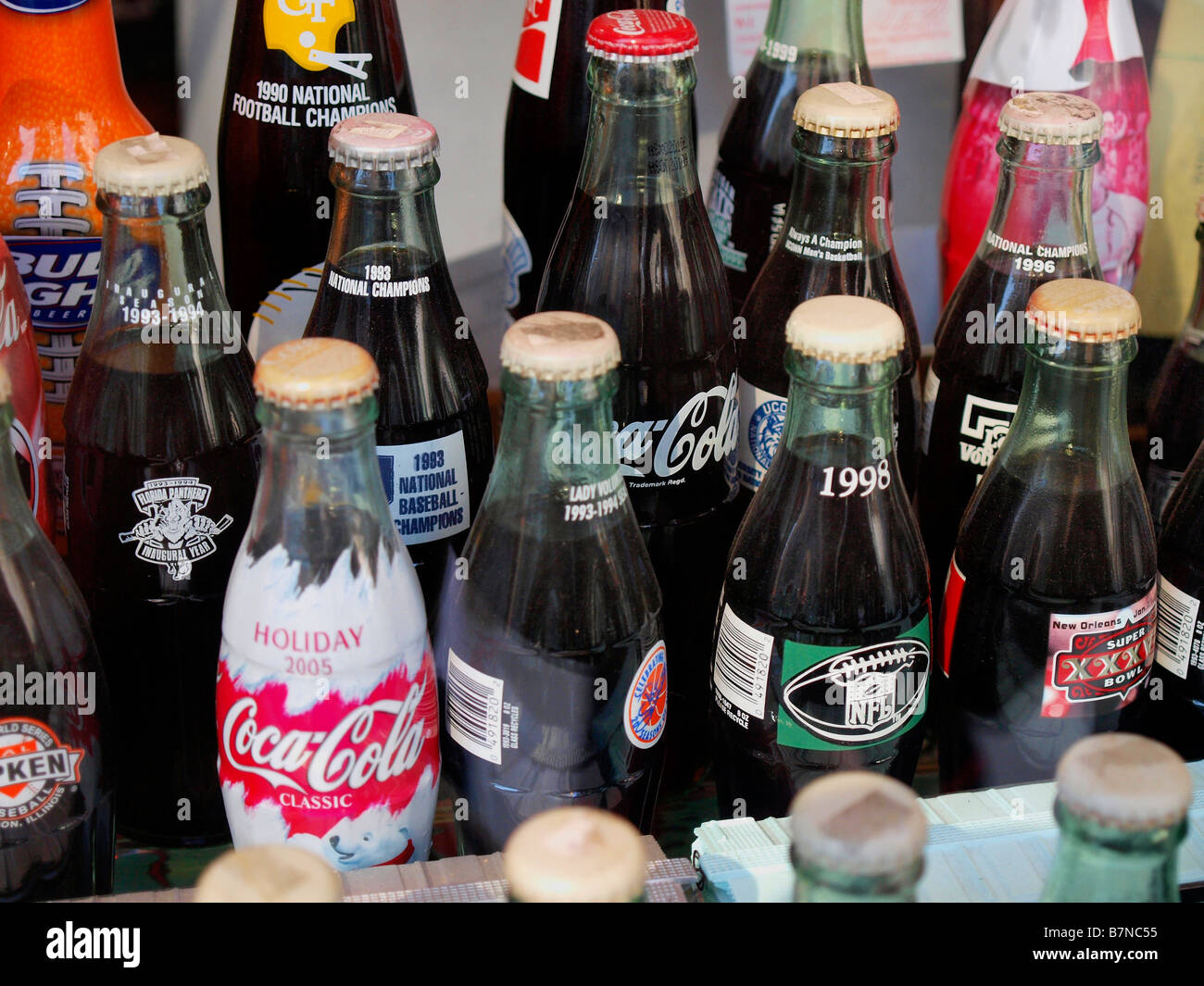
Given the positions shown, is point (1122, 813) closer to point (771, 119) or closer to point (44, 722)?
point (44, 722)

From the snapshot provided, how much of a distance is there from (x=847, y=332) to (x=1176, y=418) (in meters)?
0.47

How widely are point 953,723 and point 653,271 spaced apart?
1.26ft

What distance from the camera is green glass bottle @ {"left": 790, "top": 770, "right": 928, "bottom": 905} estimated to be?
53cm

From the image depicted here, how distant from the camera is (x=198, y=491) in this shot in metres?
0.90

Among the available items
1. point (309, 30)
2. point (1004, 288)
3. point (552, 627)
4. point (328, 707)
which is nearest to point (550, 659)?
point (552, 627)

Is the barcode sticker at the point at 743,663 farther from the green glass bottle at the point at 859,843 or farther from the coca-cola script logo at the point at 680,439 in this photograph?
the green glass bottle at the point at 859,843

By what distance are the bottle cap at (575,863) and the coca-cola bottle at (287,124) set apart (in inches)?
27.6

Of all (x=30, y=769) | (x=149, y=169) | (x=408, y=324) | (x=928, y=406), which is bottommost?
(x=30, y=769)

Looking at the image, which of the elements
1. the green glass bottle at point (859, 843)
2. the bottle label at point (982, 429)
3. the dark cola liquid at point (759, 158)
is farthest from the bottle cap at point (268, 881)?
the dark cola liquid at point (759, 158)

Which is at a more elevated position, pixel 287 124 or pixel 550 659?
pixel 287 124

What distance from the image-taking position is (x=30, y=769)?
32.6 inches

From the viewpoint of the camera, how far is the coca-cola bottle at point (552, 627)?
0.80 m

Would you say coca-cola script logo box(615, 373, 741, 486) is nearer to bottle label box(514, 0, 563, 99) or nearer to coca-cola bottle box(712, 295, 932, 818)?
coca-cola bottle box(712, 295, 932, 818)
